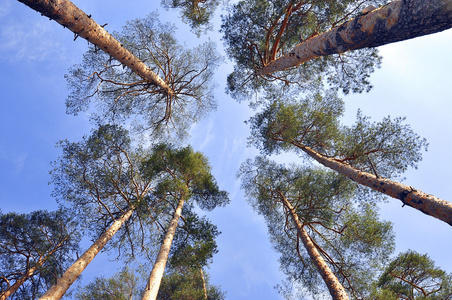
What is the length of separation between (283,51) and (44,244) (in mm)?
14234

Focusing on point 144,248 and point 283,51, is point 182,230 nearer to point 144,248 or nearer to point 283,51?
point 144,248

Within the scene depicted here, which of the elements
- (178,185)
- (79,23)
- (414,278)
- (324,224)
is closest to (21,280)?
(178,185)

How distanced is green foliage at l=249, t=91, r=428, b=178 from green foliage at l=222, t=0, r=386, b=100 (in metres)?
1.27

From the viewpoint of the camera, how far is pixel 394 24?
3518mm

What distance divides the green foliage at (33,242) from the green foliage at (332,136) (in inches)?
391

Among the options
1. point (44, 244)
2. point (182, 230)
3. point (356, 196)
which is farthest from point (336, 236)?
point (44, 244)

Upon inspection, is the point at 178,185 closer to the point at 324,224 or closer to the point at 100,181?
the point at 100,181

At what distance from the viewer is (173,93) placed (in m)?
12.6

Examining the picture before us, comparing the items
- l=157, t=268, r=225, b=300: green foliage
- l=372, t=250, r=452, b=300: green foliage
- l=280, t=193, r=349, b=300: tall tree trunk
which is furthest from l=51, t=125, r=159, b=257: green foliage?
l=372, t=250, r=452, b=300: green foliage

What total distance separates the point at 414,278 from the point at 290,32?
12649 millimetres

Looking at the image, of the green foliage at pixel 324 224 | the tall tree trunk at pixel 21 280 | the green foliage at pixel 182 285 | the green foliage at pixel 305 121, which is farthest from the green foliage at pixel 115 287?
the green foliage at pixel 305 121

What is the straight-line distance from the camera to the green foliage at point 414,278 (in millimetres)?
10539

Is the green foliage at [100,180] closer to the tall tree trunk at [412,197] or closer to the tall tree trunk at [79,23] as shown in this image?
the tall tree trunk at [79,23]

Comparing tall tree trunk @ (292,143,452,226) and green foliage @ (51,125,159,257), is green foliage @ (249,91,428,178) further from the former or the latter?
green foliage @ (51,125,159,257)
